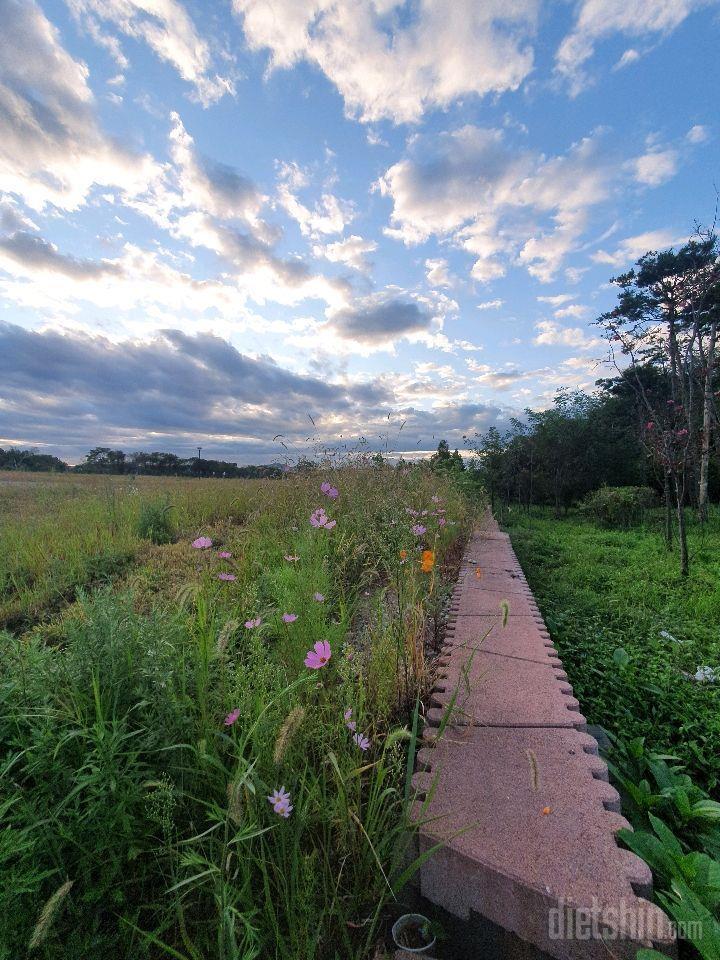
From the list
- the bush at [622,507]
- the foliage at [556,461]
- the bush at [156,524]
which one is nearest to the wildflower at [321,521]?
the bush at [156,524]

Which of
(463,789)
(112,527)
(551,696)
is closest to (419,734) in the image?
(463,789)

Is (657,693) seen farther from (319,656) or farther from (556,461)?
(556,461)

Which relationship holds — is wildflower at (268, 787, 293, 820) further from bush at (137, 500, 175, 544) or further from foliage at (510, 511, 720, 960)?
bush at (137, 500, 175, 544)

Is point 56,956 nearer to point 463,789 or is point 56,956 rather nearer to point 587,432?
point 463,789

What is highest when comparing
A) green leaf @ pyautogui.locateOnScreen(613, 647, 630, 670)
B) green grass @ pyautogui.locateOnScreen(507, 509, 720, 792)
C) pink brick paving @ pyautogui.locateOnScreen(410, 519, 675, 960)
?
pink brick paving @ pyautogui.locateOnScreen(410, 519, 675, 960)

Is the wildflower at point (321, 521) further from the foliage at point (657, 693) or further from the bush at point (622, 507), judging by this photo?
the bush at point (622, 507)

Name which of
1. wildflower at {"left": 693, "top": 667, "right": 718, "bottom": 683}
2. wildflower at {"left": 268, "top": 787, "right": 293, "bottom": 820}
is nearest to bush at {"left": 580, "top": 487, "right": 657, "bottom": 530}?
wildflower at {"left": 693, "top": 667, "right": 718, "bottom": 683}

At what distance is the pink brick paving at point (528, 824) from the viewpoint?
3.12 ft

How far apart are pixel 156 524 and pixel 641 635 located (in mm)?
5224

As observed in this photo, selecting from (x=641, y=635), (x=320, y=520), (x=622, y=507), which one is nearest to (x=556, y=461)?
(x=622, y=507)

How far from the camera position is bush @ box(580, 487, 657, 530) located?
986cm

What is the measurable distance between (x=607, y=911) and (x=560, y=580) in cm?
444

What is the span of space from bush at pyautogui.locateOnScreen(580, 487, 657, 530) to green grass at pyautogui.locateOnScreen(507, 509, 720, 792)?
10.7 feet

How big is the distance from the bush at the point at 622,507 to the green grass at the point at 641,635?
3249mm
